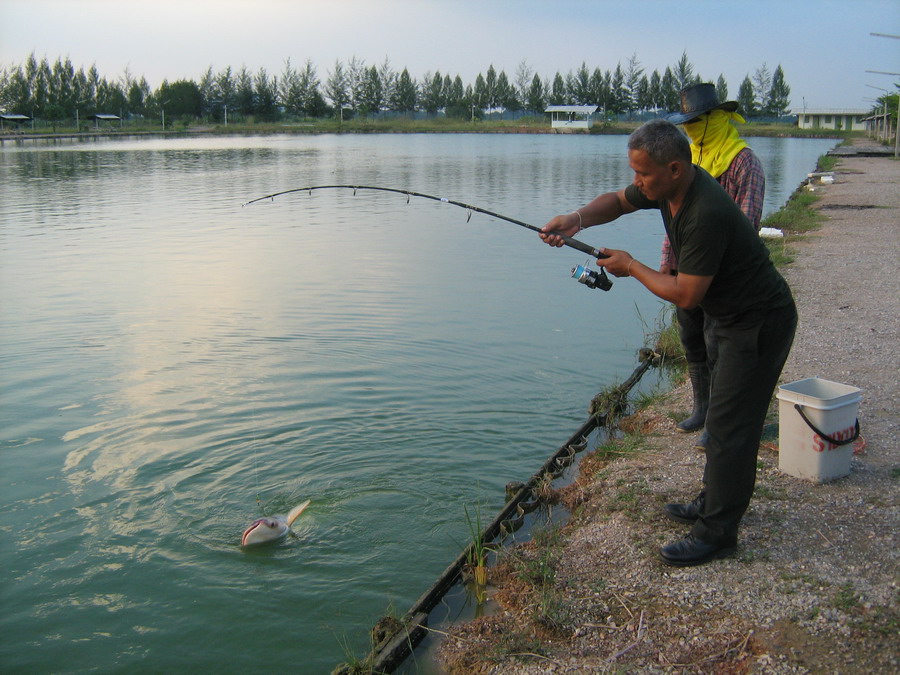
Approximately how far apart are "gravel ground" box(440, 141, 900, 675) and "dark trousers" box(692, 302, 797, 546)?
340 mm

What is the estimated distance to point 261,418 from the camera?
6805 millimetres

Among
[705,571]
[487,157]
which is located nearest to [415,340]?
[705,571]

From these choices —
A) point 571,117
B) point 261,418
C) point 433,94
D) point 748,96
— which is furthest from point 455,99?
point 261,418

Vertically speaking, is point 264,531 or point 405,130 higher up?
point 405,130

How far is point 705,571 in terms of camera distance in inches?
143

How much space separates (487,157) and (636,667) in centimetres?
4262

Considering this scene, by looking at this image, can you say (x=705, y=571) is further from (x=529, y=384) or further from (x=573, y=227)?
(x=529, y=384)

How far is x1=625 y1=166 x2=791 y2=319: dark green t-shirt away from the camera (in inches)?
129

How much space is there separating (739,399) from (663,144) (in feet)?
3.74

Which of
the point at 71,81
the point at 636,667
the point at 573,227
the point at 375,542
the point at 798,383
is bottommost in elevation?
the point at 375,542

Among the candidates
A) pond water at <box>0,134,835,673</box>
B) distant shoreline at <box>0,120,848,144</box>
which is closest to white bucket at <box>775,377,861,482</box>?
pond water at <box>0,134,835,673</box>

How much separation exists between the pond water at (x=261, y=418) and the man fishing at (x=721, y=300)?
1.75 meters

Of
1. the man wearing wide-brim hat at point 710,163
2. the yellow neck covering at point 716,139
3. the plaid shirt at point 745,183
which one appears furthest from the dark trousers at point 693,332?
the yellow neck covering at point 716,139

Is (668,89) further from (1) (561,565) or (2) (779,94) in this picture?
(1) (561,565)
